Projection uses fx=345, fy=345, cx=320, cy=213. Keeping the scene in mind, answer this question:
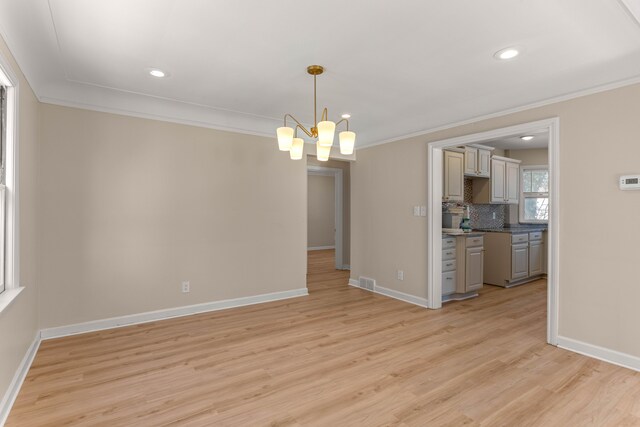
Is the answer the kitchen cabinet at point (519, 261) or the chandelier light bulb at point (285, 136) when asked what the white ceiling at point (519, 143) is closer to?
the kitchen cabinet at point (519, 261)

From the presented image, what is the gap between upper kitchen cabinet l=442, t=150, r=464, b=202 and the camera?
16.0ft

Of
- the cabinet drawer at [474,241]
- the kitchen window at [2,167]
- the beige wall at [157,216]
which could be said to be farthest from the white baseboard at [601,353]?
the kitchen window at [2,167]

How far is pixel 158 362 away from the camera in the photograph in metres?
2.85

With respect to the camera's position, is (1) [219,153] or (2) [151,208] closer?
(2) [151,208]

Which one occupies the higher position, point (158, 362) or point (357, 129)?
point (357, 129)

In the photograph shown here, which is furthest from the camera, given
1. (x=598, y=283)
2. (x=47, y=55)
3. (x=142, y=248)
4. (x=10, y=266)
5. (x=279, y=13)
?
(x=142, y=248)

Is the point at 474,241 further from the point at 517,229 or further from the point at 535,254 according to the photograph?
the point at 535,254

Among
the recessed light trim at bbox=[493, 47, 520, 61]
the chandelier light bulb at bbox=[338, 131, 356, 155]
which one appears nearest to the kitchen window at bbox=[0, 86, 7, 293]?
the chandelier light bulb at bbox=[338, 131, 356, 155]

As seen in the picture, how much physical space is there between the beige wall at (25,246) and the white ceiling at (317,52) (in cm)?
25

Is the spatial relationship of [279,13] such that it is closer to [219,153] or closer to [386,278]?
[219,153]

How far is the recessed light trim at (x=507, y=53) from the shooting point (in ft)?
8.31

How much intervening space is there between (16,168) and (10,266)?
27.3 inches

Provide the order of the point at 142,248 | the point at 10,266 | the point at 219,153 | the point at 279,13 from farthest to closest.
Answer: the point at 219,153 → the point at 142,248 → the point at 10,266 → the point at 279,13

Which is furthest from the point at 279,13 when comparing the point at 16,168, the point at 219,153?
the point at 219,153
